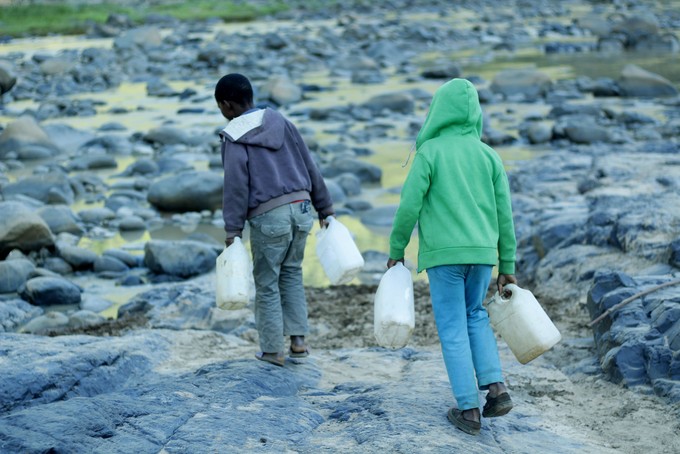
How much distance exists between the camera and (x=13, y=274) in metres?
7.92

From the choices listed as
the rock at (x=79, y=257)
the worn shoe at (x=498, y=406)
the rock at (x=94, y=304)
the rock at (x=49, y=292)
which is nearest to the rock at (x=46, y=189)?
the rock at (x=79, y=257)

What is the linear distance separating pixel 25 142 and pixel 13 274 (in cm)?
675

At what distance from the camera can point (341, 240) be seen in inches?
189

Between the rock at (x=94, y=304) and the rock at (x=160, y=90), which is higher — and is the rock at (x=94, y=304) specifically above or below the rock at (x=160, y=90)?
above

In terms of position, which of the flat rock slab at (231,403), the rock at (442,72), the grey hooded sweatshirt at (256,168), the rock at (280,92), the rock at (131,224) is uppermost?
the grey hooded sweatshirt at (256,168)

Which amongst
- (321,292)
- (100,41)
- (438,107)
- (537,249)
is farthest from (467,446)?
(100,41)

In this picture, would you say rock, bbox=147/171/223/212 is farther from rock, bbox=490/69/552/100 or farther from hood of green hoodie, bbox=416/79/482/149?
rock, bbox=490/69/552/100

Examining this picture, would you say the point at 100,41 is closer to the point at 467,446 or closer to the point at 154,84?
the point at 154,84

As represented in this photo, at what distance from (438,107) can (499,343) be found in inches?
91.3

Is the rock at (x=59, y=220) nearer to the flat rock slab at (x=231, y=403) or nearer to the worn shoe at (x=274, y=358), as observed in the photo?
the flat rock slab at (x=231, y=403)

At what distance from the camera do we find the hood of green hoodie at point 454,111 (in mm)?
3967

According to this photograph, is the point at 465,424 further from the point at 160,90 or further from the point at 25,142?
the point at 160,90

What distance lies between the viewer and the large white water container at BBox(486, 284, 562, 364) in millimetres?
4043

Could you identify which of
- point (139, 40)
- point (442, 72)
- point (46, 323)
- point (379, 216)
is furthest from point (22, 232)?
point (139, 40)
